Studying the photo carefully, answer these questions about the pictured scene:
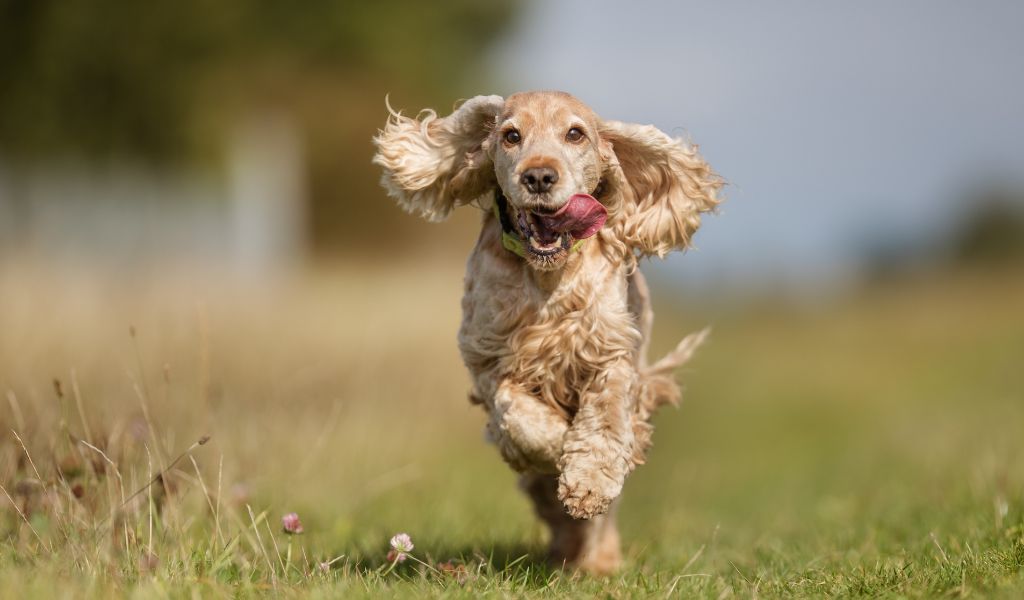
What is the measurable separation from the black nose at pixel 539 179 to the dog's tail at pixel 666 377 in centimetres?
111

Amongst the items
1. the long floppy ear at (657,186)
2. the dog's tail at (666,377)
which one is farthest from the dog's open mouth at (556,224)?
the dog's tail at (666,377)

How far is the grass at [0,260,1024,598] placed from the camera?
3.72 meters

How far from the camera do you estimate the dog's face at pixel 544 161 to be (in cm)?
379

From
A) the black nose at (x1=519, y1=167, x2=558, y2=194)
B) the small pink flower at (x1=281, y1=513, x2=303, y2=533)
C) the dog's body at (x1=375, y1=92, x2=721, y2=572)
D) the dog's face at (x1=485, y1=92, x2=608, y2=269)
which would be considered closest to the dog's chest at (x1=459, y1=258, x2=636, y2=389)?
the dog's body at (x1=375, y1=92, x2=721, y2=572)

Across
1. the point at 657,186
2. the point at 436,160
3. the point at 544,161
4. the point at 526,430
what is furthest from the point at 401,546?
the point at 657,186

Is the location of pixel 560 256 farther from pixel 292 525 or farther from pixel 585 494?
pixel 292 525

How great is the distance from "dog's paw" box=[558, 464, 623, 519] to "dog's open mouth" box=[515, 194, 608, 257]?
0.74 metres

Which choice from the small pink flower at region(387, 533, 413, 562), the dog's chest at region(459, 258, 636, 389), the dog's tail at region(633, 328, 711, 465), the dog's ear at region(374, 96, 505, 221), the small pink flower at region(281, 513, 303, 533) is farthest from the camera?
the dog's tail at region(633, 328, 711, 465)

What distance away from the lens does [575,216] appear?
388 cm

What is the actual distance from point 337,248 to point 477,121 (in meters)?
17.9

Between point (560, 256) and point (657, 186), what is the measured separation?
2.46ft

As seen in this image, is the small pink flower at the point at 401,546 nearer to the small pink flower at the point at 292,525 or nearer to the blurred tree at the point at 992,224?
the small pink flower at the point at 292,525

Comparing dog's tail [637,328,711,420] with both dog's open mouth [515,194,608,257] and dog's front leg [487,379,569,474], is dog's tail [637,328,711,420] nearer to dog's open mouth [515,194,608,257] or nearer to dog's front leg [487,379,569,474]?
dog's front leg [487,379,569,474]

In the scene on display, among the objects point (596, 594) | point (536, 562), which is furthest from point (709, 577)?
point (536, 562)
